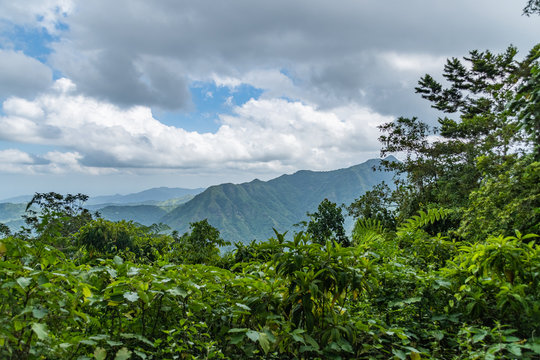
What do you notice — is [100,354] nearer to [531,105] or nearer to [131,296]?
[131,296]

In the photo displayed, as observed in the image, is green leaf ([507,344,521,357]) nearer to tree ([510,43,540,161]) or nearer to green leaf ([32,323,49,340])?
green leaf ([32,323,49,340])

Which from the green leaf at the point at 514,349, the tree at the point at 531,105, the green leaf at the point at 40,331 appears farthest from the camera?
the tree at the point at 531,105

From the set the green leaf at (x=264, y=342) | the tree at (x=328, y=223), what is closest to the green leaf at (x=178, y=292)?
the green leaf at (x=264, y=342)

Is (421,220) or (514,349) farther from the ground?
(421,220)

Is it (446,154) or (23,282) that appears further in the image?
(446,154)

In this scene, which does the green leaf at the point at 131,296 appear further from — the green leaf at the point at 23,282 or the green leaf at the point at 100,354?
the green leaf at the point at 23,282

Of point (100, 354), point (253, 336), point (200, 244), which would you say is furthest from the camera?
point (200, 244)

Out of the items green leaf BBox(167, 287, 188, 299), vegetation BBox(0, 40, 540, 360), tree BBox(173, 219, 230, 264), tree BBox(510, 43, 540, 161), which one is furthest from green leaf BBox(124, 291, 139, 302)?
tree BBox(510, 43, 540, 161)

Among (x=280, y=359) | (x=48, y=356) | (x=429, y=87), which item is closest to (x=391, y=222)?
(x=280, y=359)

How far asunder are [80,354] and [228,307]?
25.2 inches

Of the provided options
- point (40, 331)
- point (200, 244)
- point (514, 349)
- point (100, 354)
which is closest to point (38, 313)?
point (40, 331)

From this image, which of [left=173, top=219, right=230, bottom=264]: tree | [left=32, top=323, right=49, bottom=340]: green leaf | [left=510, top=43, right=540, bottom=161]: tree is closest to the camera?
[left=32, top=323, right=49, bottom=340]: green leaf

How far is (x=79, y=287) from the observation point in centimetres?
127

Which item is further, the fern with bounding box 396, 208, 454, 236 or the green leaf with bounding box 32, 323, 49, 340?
the fern with bounding box 396, 208, 454, 236
